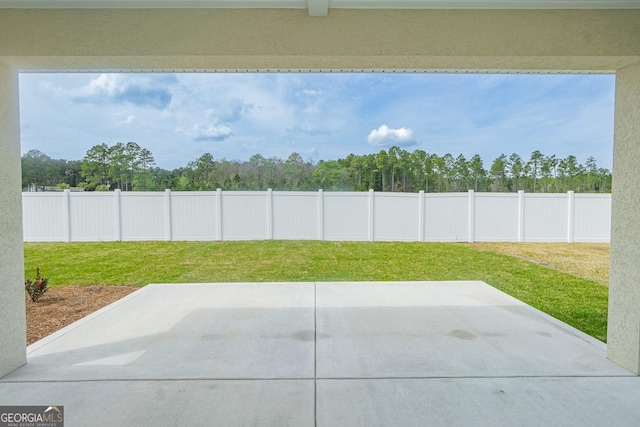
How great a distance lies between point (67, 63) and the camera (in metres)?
3.14

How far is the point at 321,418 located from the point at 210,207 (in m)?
10.3

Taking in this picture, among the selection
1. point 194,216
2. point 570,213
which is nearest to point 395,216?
point 570,213

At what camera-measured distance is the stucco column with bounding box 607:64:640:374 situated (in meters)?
3.12

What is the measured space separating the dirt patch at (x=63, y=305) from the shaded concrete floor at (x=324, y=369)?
20.6 inches

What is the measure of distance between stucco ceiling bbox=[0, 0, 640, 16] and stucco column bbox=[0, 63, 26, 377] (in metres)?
0.72

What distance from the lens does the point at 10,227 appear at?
10.4 feet

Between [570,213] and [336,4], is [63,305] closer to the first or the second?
[336,4]

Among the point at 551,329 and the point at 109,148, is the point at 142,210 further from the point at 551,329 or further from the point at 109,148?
the point at 551,329

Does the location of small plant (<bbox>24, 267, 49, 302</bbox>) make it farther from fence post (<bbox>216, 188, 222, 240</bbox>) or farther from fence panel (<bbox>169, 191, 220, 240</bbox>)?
fence post (<bbox>216, 188, 222, 240</bbox>)

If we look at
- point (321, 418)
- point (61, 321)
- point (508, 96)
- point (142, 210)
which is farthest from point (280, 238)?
point (508, 96)

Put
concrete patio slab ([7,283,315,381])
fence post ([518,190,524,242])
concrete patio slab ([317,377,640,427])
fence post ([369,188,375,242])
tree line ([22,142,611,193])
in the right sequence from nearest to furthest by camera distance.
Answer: concrete patio slab ([317,377,640,427]) < concrete patio slab ([7,283,315,381]) < fence post ([518,190,524,242]) < fence post ([369,188,375,242]) < tree line ([22,142,611,193])

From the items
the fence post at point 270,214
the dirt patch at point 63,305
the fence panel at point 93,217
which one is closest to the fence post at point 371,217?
the fence post at point 270,214

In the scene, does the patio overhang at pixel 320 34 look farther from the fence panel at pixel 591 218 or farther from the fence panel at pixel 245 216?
the fence panel at pixel 591 218

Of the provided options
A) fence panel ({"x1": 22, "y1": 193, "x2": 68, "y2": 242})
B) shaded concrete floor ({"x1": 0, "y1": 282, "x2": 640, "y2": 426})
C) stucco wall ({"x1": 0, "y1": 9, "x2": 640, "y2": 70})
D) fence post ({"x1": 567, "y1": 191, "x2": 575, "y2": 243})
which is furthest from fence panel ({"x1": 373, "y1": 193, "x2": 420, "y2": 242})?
fence panel ({"x1": 22, "y1": 193, "x2": 68, "y2": 242})
